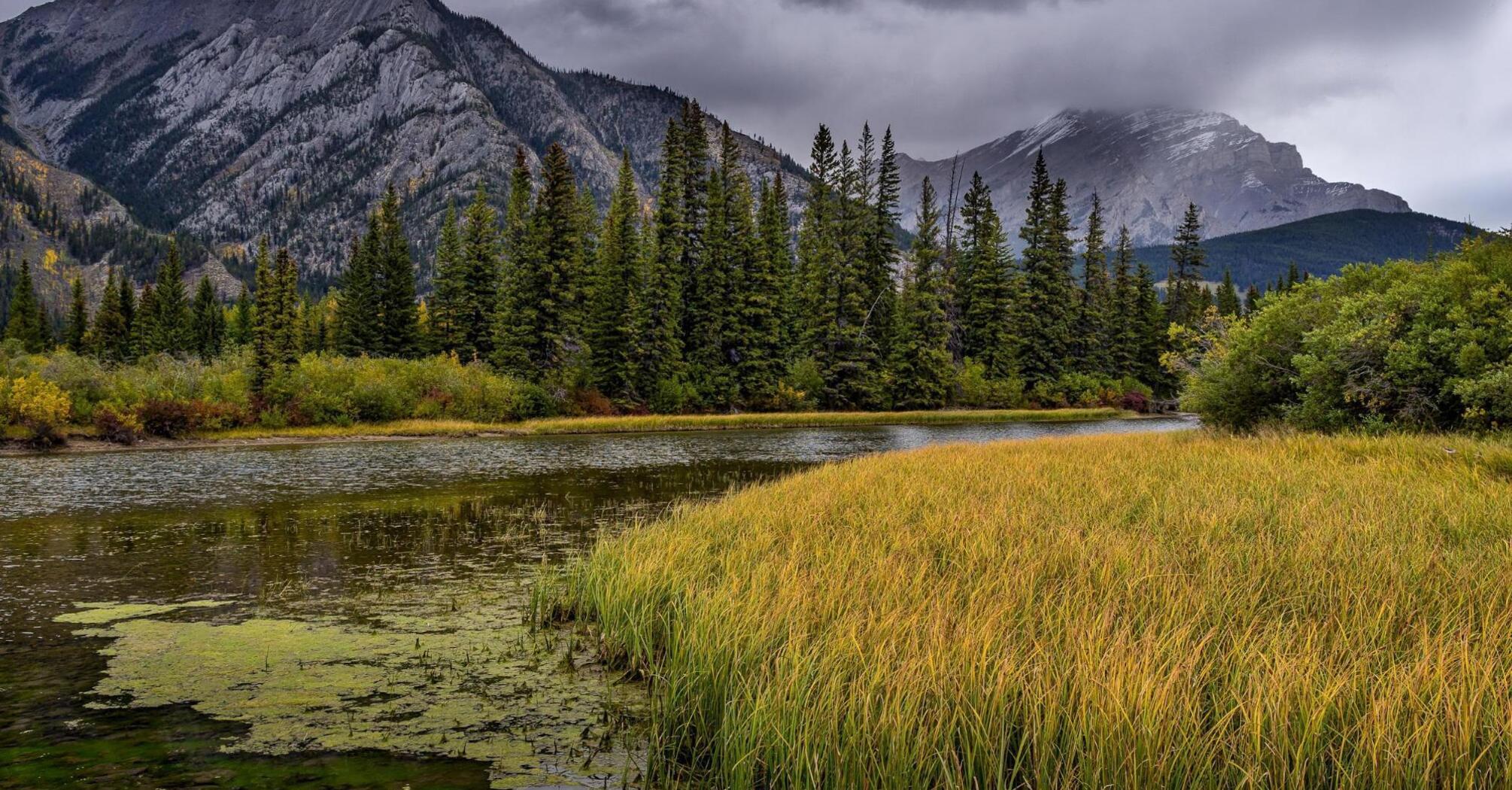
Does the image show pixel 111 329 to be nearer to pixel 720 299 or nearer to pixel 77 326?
pixel 77 326

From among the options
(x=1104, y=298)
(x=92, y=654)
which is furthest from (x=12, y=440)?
(x=1104, y=298)

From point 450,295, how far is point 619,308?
60.1 ft

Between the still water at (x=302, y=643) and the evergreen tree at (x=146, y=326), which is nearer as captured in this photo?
the still water at (x=302, y=643)

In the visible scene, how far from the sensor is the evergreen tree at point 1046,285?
229 feet

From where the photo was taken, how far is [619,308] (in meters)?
53.8

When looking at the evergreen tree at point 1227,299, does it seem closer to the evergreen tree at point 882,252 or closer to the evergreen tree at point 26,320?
the evergreen tree at point 882,252

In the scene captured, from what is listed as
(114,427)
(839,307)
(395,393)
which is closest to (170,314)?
(395,393)

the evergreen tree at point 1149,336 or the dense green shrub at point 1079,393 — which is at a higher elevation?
the evergreen tree at point 1149,336

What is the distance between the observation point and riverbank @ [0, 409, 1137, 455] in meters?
34.4

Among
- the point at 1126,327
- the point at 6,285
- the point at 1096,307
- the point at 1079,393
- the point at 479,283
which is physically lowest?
the point at 1079,393

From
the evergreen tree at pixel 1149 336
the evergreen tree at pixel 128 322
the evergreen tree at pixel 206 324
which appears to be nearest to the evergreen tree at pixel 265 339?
the evergreen tree at pixel 128 322

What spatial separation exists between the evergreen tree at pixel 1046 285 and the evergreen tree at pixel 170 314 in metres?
85.7

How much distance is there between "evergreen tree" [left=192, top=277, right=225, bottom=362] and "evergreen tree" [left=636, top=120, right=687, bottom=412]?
57.5 m

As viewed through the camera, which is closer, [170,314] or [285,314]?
[285,314]
